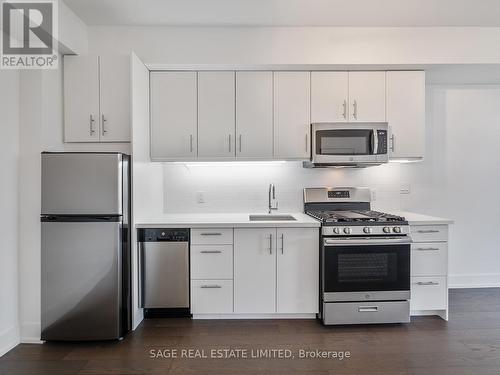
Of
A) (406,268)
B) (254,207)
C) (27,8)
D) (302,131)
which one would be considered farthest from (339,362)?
(27,8)

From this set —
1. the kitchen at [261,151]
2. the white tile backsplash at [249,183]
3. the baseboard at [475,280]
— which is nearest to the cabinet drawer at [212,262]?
the kitchen at [261,151]

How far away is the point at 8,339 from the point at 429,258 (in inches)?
134

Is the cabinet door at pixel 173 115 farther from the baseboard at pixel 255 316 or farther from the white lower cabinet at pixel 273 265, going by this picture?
the baseboard at pixel 255 316

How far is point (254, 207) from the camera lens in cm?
344

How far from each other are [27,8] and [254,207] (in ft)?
8.18

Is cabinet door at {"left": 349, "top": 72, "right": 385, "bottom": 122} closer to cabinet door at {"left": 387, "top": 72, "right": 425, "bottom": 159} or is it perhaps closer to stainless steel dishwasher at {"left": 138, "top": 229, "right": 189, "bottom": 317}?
cabinet door at {"left": 387, "top": 72, "right": 425, "bottom": 159}

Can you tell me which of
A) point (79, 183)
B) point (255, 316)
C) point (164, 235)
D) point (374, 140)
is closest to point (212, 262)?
point (164, 235)

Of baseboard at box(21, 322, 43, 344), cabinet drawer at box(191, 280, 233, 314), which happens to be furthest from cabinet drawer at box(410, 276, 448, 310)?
baseboard at box(21, 322, 43, 344)

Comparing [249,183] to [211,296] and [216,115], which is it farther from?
[211,296]

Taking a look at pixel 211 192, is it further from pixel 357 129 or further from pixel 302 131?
pixel 357 129

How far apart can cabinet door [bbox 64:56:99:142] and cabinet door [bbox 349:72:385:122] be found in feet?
7.63

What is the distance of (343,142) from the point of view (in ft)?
9.80

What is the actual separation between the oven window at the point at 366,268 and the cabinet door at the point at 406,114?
990 mm

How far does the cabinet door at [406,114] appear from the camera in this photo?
3053 millimetres
